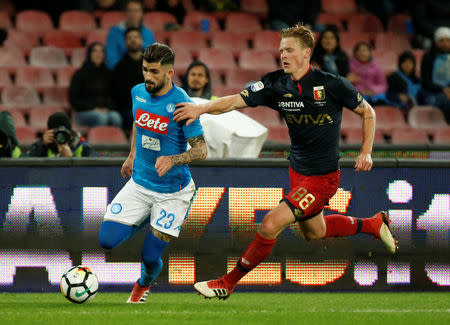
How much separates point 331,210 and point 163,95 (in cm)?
218

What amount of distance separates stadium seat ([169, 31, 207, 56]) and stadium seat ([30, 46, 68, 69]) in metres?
1.74

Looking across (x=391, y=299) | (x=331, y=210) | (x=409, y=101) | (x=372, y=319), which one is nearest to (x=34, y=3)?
(x=409, y=101)

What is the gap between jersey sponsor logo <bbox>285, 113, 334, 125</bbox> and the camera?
663cm

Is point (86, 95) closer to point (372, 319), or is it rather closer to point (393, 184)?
point (393, 184)

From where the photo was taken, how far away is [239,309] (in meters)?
6.50

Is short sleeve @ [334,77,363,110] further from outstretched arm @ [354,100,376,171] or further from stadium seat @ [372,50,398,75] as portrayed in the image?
stadium seat @ [372,50,398,75]

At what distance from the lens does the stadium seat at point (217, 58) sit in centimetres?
1338

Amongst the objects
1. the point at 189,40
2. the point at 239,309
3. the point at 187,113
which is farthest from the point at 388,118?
the point at 187,113

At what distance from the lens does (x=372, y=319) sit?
19.6 ft

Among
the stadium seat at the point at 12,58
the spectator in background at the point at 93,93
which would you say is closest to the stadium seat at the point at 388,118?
the spectator in background at the point at 93,93

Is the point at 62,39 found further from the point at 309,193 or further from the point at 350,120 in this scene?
the point at 309,193

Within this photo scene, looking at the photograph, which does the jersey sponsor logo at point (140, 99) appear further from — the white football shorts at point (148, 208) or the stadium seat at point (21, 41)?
the stadium seat at point (21, 41)

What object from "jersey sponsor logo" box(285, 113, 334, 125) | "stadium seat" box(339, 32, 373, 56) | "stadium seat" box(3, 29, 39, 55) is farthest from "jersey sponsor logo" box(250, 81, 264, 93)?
"stadium seat" box(339, 32, 373, 56)

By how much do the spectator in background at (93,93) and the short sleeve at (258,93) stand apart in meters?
5.13
